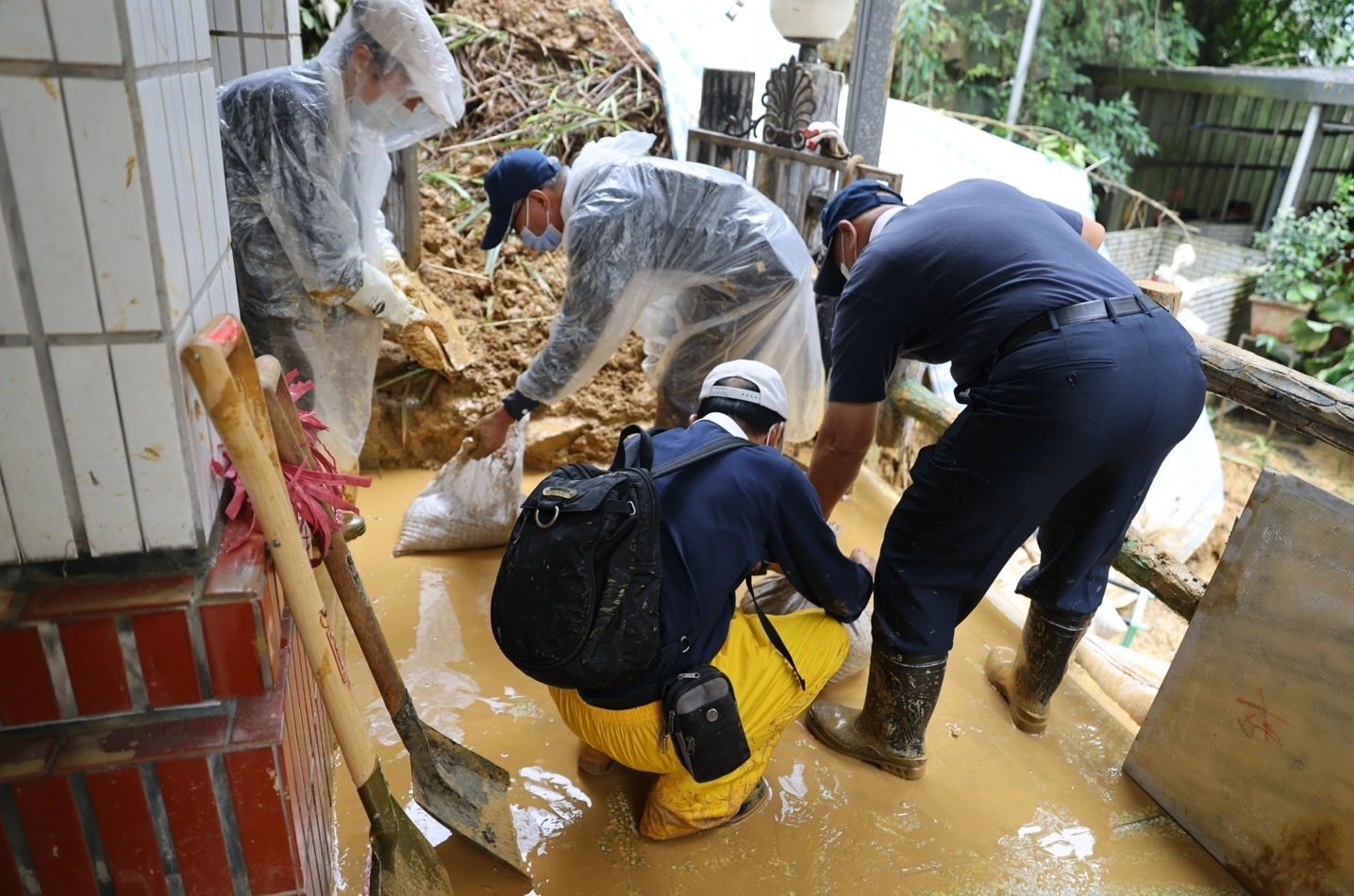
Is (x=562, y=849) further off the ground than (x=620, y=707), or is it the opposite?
(x=620, y=707)

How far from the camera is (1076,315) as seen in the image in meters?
1.95

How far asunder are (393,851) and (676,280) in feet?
6.85

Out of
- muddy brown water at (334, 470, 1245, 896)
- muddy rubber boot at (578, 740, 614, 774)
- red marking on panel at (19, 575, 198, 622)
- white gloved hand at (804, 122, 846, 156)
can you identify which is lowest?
muddy brown water at (334, 470, 1245, 896)

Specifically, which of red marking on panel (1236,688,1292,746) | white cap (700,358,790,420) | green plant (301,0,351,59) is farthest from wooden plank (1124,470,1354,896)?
green plant (301,0,351,59)

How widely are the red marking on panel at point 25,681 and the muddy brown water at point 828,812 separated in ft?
2.98

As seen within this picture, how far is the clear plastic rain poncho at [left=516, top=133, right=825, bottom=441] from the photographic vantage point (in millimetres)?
2844

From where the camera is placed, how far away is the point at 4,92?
0.96 metres

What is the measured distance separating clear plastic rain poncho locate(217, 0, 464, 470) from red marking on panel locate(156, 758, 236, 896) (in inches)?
67.6

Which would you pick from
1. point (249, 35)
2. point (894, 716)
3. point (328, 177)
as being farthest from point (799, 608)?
point (249, 35)

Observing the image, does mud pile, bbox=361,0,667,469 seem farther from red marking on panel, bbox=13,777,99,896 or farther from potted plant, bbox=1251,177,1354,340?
potted plant, bbox=1251,177,1354,340

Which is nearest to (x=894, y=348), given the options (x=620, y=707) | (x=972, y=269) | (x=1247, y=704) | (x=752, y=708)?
(x=972, y=269)

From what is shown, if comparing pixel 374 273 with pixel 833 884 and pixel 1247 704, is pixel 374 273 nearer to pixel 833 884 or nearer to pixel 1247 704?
pixel 833 884

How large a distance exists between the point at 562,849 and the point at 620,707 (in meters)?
0.37

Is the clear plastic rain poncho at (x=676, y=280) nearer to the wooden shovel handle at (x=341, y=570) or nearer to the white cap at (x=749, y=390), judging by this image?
the white cap at (x=749, y=390)
